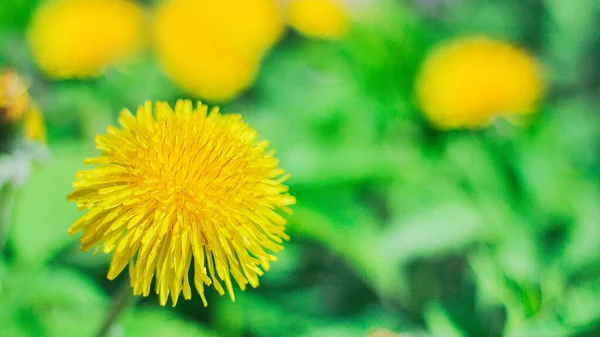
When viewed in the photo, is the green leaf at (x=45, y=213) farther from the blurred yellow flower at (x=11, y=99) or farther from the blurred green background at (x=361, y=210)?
the blurred yellow flower at (x=11, y=99)

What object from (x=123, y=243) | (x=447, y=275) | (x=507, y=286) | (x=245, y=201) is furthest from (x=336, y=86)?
(x=123, y=243)

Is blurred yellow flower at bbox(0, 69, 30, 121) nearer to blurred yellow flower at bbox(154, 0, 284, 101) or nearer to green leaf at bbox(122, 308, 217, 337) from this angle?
green leaf at bbox(122, 308, 217, 337)

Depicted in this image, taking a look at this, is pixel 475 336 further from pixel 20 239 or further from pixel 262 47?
pixel 262 47

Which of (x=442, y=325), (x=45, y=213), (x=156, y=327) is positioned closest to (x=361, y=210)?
(x=442, y=325)

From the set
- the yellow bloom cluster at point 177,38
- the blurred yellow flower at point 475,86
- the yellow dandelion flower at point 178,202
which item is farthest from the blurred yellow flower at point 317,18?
the yellow dandelion flower at point 178,202

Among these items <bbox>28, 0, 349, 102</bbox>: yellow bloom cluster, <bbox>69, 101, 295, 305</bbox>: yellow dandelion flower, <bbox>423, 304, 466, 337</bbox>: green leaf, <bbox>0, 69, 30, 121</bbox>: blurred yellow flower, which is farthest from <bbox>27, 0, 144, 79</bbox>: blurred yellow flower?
<bbox>423, 304, 466, 337</bbox>: green leaf
